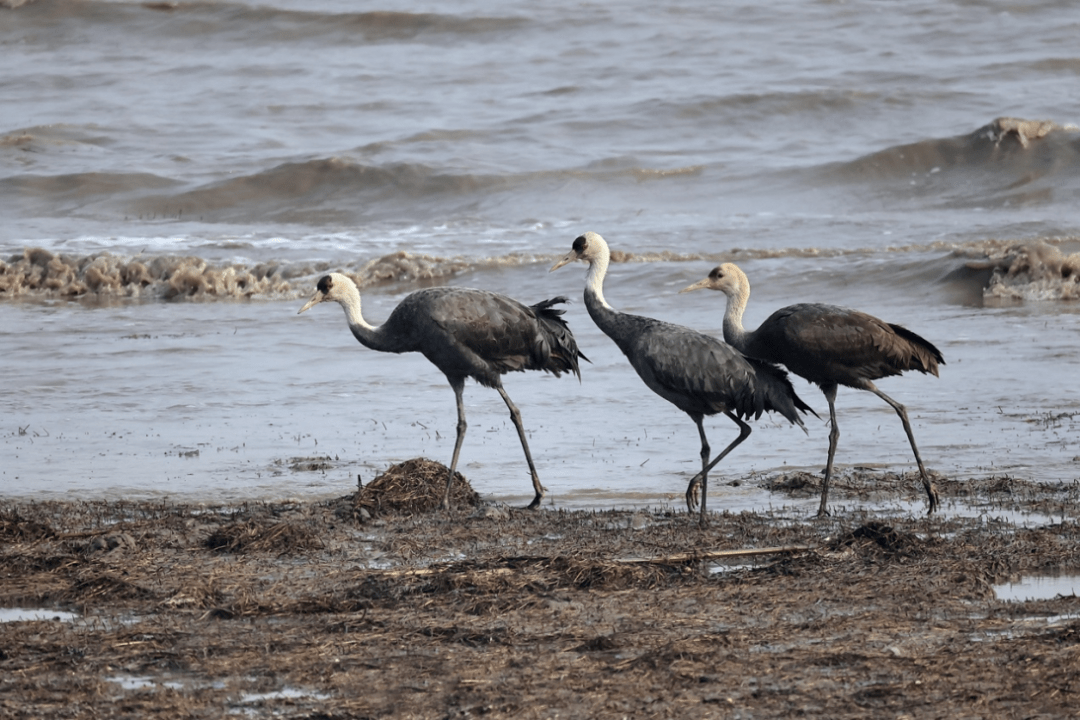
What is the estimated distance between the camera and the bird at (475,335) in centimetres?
967

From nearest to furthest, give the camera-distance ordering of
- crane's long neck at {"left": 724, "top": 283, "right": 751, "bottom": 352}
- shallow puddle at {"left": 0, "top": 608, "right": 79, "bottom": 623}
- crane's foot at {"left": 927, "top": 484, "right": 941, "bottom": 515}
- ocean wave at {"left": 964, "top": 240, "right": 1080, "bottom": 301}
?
shallow puddle at {"left": 0, "top": 608, "right": 79, "bottom": 623} → crane's foot at {"left": 927, "top": 484, "right": 941, "bottom": 515} → crane's long neck at {"left": 724, "top": 283, "right": 751, "bottom": 352} → ocean wave at {"left": 964, "top": 240, "right": 1080, "bottom": 301}

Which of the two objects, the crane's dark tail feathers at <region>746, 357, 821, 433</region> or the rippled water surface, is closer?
the crane's dark tail feathers at <region>746, 357, 821, 433</region>

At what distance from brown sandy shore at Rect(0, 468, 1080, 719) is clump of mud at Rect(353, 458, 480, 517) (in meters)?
0.05

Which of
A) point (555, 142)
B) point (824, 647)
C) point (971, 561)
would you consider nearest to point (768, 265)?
point (555, 142)

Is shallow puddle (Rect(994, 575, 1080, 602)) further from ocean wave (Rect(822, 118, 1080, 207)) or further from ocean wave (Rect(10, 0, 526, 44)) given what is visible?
ocean wave (Rect(10, 0, 526, 44))

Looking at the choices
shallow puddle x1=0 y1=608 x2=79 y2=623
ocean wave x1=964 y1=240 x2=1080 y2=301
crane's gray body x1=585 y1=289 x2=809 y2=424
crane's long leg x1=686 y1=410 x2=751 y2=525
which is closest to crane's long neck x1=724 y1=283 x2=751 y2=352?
crane's gray body x1=585 y1=289 x2=809 y2=424

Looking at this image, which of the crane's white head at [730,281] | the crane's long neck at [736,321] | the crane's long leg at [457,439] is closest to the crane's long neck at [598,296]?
the crane's white head at [730,281]

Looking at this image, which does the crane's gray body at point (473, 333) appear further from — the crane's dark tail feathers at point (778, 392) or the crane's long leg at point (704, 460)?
the crane's dark tail feathers at point (778, 392)

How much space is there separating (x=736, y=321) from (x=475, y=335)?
1758 mm

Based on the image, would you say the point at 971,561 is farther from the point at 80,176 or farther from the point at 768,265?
the point at 80,176

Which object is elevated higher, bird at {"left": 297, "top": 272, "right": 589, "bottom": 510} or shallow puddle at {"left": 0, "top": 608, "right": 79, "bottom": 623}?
bird at {"left": 297, "top": 272, "right": 589, "bottom": 510}

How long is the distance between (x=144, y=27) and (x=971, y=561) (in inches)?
1422

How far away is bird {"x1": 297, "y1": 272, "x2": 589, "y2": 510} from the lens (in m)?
9.67

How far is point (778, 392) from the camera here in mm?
8922
